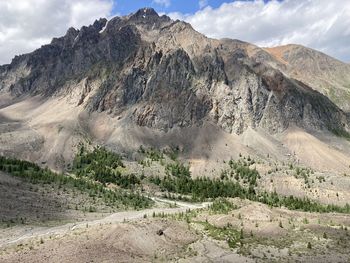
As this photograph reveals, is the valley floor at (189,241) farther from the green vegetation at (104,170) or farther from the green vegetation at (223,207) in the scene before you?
the green vegetation at (104,170)

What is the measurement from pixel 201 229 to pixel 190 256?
546 inches

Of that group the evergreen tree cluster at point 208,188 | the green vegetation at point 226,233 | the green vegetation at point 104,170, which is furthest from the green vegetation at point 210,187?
the green vegetation at point 226,233

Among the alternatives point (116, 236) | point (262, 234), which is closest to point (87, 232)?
point (116, 236)

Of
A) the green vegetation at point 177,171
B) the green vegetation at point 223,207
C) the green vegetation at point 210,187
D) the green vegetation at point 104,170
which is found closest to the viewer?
the green vegetation at point 223,207

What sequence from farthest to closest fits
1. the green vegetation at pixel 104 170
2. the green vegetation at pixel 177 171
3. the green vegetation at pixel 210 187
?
the green vegetation at pixel 177 171
the green vegetation at pixel 104 170
the green vegetation at pixel 210 187

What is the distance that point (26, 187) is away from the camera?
346 feet

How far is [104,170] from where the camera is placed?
18575cm

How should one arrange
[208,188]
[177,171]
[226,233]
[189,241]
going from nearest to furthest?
[189,241]
[226,233]
[208,188]
[177,171]

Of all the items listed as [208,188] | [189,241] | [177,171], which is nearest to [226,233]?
[189,241]

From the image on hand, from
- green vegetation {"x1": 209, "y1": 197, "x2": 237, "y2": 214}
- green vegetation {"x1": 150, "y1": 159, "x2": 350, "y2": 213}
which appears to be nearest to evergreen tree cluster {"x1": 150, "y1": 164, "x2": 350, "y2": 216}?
green vegetation {"x1": 150, "y1": 159, "x2": 350, "y2": 213}

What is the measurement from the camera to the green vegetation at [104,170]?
17400cm

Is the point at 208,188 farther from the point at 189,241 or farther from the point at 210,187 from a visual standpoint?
the point at 189,241

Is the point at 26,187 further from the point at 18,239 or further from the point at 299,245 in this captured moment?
the point at 299,245

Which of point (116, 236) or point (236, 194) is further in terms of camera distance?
point (236, 194)
